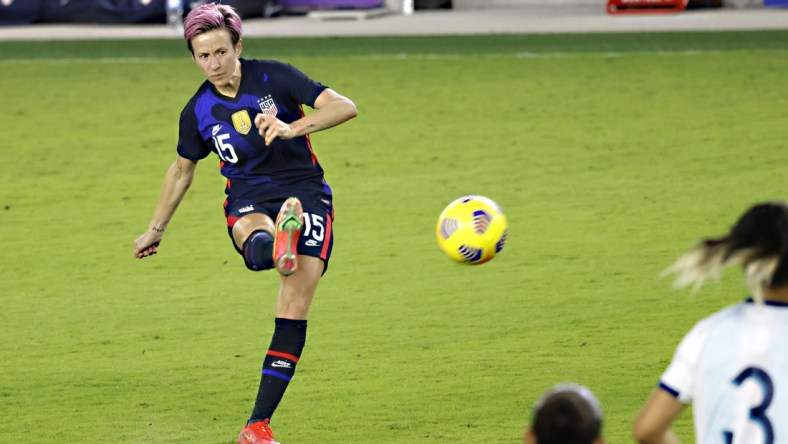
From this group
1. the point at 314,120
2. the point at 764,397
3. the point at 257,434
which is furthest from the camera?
the point at 314,120

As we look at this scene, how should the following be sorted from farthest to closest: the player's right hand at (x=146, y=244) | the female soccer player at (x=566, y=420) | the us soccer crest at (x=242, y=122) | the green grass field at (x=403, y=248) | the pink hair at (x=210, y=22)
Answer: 1. the green grass field at (x=403, y=248)
2. the player's right hand at (x=146, y=244)
3. the us soccer crest at (x=242, y=122)
4. the pink hair at (x=210, y=22)
5. the female soccer player at (x=566, y=420)

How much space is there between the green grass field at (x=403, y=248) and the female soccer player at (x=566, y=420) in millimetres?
3153

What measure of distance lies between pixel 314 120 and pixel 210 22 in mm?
632

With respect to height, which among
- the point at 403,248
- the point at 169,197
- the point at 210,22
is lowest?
the point at 403,248

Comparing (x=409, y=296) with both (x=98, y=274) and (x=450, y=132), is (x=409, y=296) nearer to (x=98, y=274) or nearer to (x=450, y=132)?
(x=98, y=274)

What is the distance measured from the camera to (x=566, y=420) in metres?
2.96

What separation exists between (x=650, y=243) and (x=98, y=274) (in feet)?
12.5

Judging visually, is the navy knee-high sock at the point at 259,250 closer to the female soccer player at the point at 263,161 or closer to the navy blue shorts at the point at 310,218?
the female soccer player at the point at 263,161

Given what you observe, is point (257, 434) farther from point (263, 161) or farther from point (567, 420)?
point (567, 420)

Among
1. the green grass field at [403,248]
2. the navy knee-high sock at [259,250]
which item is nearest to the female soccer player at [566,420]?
the navy knee-high sock at [259,250]

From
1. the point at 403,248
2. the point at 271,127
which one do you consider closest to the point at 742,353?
the point at 271,127

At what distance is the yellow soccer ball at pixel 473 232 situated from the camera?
691 cm

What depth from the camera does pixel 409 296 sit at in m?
8.75

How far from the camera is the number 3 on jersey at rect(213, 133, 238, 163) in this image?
634cm
